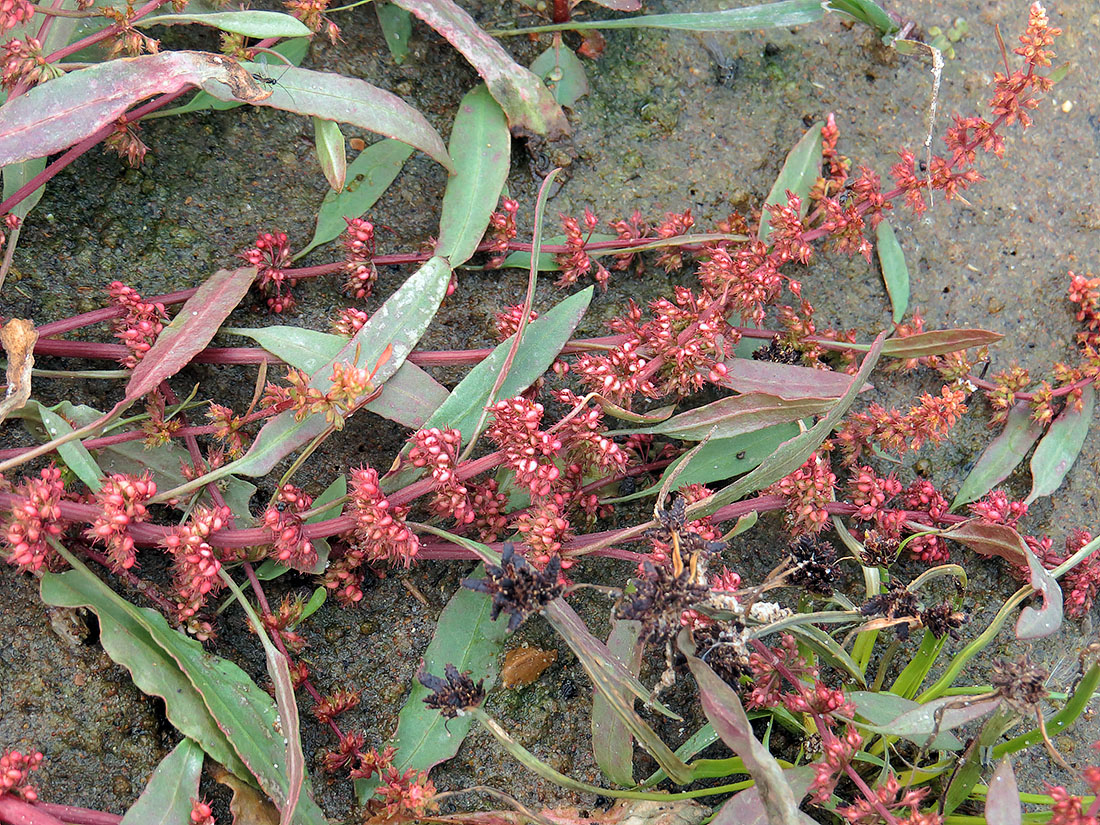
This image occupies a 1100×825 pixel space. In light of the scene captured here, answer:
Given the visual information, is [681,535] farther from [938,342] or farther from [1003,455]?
[1003,455]

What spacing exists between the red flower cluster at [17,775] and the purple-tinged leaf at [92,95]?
1.29m

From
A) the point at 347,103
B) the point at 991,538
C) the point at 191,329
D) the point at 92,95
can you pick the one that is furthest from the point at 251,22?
the point at 991,538

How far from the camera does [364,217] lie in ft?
8.67

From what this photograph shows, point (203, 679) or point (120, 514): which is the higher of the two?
point (120, 514)

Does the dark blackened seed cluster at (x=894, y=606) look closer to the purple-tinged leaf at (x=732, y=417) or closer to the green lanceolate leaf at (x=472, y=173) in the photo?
Answer: the purple-tinged leaf at (x=732, y=417)

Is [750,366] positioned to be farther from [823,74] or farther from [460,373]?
[823,74]

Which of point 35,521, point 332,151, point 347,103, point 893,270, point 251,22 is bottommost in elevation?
point 35,521

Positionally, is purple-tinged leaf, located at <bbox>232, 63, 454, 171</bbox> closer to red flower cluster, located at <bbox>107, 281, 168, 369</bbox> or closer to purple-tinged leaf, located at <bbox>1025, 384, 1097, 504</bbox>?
red flower cluster, located at <bbox>107, 281, 168, 369</bbox>

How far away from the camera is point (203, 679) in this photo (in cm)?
207

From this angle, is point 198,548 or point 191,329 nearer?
point 198,548

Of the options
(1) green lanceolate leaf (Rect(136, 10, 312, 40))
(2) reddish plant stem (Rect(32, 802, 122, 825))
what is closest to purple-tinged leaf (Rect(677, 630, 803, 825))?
(2) reddish plant stem (Rect(32, 802, 122, 825))

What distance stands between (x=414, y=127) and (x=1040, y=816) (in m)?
2.30

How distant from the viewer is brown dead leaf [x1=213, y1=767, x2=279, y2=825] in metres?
2.02

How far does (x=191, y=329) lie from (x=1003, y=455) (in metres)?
2.36
